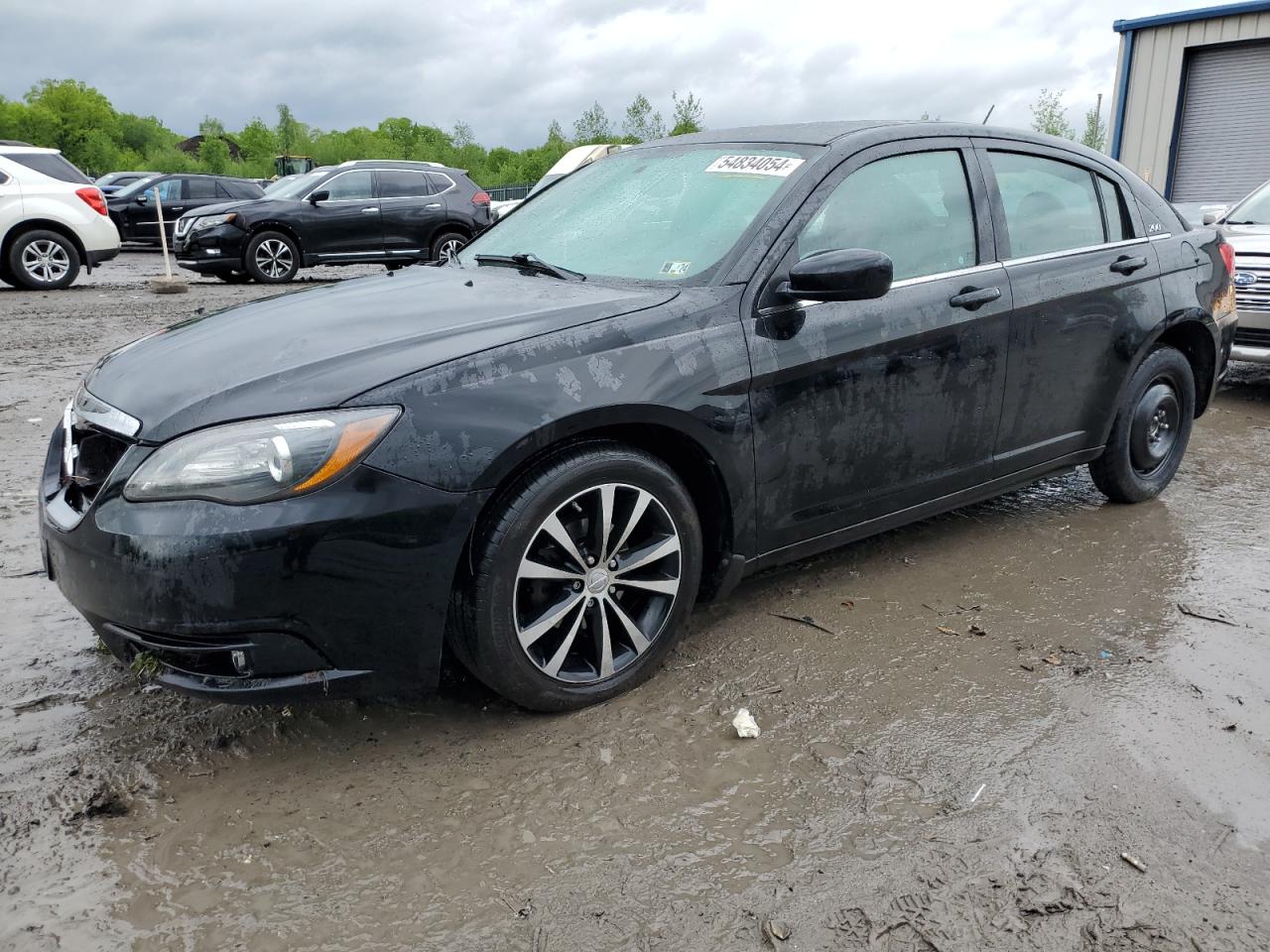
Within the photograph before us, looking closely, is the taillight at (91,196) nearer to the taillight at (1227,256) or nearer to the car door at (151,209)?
the car door at (151,209)

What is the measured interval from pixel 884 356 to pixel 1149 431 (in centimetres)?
191

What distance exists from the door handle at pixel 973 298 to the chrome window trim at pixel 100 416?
101 inches

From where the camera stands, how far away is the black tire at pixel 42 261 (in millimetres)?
12852

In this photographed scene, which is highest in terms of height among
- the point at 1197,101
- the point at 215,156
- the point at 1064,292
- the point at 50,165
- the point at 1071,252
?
the point at 215,156

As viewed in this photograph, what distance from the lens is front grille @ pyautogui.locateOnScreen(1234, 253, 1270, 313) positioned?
707 cm

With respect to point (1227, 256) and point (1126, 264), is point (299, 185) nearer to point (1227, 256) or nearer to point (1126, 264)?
point (1227, 256)

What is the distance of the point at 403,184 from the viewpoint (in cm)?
1501

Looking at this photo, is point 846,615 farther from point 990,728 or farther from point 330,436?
point 330,436

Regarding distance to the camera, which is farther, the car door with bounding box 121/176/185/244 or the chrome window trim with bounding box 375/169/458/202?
the car door with bounding box 121/176/185/244

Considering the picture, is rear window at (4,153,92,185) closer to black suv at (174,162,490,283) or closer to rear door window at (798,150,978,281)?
black suv at (174,162,490,283)

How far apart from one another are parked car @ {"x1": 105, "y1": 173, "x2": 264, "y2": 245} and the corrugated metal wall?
14.9 meters

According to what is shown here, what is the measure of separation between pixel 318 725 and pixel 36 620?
133 centimetres

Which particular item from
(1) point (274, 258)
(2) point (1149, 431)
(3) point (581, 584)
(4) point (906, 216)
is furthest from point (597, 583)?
(1) point (274, 258)

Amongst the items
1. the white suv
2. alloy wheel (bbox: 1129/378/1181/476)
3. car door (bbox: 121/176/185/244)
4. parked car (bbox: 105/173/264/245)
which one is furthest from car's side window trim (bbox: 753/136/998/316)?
car door (bbox: 121/176/185/244)
